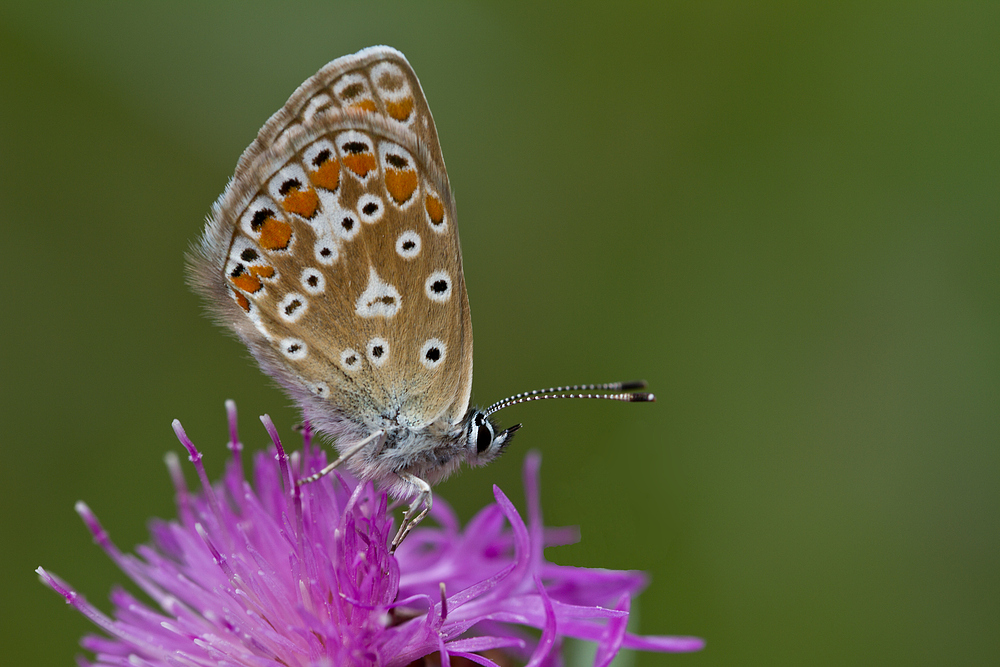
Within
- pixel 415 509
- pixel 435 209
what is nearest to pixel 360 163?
pixel 435 209

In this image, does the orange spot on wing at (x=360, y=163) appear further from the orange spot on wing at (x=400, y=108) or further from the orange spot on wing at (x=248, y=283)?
the orange spot on wing at (x=248, y=283)

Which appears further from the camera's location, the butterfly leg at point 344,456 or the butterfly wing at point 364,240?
the butterfly wing at point 364,240

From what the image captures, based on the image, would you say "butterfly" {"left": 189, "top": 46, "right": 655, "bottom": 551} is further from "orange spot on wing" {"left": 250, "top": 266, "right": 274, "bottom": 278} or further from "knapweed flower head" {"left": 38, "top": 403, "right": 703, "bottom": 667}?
"knapweed flower head" {"left": 38, "top": 403, "right": 703, "bottom": 667}

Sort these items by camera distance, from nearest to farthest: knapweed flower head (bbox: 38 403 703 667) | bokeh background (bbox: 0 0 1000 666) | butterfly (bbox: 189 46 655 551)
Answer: knapweed flower head (bbox: 38 403 703 667), butterfly (bbox: 189 46 655 551), bokeh background (bbox: 0 0 1000 666)

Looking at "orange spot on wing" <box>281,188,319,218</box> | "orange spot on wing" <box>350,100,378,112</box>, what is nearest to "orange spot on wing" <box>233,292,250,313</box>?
"orange spot on wing" <box>281,188,319,218</box>

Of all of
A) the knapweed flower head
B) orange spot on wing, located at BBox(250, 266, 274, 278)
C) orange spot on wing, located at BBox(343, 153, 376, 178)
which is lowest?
A: the knapweed flower head

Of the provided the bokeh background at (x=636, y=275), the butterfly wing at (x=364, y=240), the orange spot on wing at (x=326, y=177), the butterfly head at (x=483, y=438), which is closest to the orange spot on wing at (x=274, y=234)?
the butterfly wing at (x=364, y=240)
